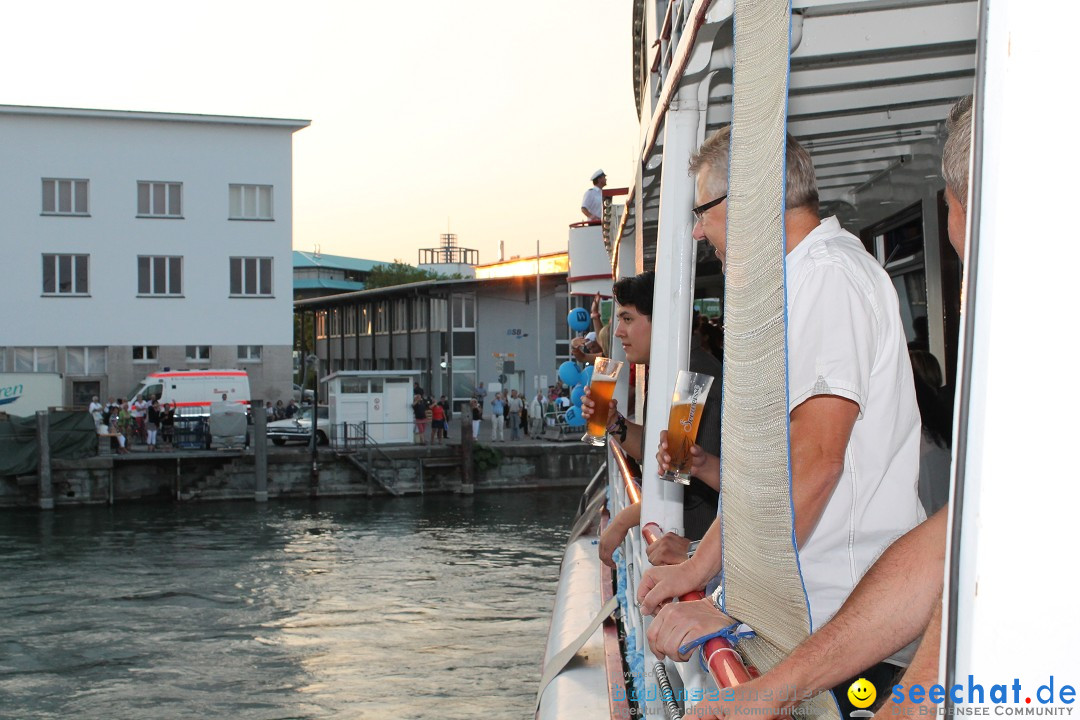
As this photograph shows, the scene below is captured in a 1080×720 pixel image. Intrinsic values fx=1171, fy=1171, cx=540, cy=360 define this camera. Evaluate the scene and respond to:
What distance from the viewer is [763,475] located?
1595mm

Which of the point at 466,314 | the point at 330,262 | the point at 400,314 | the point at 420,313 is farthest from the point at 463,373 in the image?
the point at 330,262

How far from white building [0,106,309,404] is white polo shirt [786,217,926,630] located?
37609mm

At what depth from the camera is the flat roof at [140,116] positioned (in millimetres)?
37438

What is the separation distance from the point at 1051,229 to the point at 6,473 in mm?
32190

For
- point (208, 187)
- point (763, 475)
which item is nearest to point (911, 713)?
point (763, 475)

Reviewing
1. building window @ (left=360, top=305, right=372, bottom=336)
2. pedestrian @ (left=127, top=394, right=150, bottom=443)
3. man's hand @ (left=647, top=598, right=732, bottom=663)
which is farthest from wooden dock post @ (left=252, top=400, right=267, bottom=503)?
man's hand @ (left=647, top=598, right=732, bottom=663)

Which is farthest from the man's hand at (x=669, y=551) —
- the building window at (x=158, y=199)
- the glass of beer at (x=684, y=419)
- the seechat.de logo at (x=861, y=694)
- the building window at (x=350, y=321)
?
the building window at (x=350, y=321)

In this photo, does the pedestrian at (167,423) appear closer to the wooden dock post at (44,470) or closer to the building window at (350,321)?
the wooden dock post at (44,470)

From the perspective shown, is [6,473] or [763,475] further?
[6,473]

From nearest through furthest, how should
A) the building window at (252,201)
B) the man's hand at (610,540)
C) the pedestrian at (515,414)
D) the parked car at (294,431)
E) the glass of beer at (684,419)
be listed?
1. the glass of beer at (684,419)
2. the man's hand at (610,540)
3. the parked car at (294,431)
4. the pedestrian at (515,414)
5. the building window at (252,201)

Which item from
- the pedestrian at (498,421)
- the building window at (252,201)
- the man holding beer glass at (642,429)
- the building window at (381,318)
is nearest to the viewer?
the man holding beer glass at (642,429)

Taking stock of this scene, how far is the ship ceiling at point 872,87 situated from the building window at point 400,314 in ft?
156

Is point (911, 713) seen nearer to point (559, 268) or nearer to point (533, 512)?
point (533, 512)

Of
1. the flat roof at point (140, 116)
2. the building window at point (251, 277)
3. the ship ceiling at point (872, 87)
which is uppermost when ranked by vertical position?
the flat roof at point (140, 116)
